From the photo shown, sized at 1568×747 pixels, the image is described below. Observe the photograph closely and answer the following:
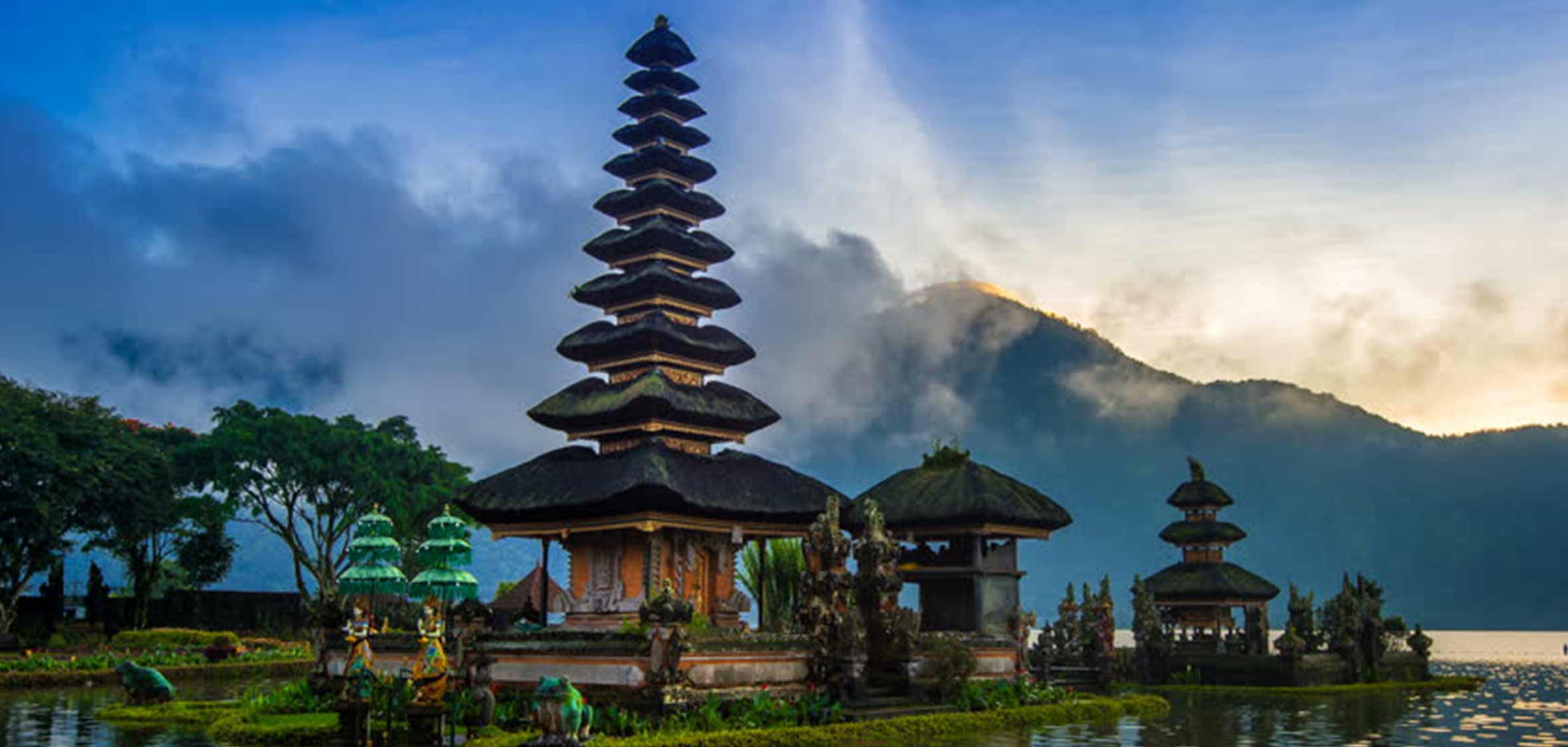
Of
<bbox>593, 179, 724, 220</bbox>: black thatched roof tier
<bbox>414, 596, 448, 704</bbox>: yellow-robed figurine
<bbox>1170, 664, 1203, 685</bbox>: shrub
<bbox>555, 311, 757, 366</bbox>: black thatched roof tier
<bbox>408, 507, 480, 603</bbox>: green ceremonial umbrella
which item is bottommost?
<bbox>1170, 664, 1203, 685</bbox>: shrub

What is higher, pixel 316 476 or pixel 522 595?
pixel 316 476

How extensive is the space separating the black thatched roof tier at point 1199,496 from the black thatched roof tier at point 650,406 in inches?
881

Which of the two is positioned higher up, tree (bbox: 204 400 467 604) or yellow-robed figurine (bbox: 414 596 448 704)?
tree (bbox: 204 400 467 604)

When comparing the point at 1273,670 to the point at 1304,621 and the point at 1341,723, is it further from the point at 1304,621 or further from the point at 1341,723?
the point at 1341,723

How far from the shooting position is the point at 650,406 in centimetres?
3481

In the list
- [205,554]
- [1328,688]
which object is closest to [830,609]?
[1328,688]

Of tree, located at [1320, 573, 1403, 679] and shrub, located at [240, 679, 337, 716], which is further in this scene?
tree, located at [1320, 573, 1403, 679]

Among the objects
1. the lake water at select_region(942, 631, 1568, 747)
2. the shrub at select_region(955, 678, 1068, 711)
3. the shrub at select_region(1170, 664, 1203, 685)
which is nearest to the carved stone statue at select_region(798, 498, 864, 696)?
the lake water at select_region(942, 631, 1568, 747)

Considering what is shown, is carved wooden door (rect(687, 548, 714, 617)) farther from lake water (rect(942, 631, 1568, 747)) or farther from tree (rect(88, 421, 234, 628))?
tree (rect(88, 421, 234, 628))

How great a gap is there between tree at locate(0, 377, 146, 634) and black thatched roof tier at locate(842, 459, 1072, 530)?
3076cm

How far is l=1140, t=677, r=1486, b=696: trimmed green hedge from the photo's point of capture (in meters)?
43.2

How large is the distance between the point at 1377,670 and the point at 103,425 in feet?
168

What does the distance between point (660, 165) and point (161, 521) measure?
2985cm

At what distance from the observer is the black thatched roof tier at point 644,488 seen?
32.3 metres
